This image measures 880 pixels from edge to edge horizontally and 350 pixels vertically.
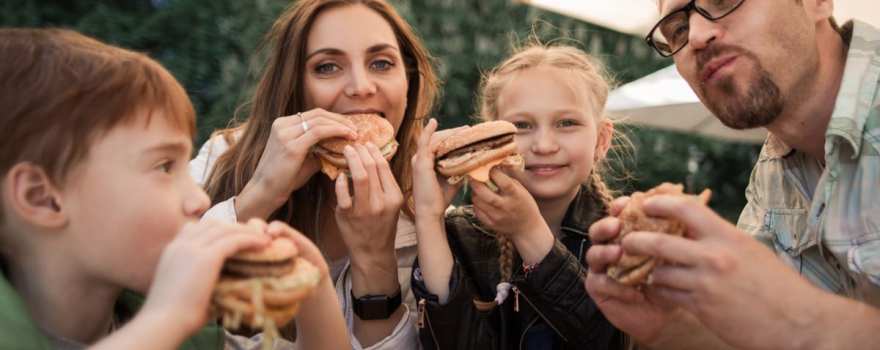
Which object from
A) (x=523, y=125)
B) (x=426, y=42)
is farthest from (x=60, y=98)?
(x=426, y=42)

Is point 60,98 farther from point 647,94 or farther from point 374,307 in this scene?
point 647,94

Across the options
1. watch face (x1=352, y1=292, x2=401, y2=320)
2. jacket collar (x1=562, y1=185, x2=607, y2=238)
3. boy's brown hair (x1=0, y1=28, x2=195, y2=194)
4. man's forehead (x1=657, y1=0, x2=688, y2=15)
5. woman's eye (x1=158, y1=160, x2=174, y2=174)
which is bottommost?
watch face (x1=352, y1=292, x2=401, y2=320)

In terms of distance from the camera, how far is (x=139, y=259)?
1.79 meters

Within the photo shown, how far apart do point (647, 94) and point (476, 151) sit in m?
3.51

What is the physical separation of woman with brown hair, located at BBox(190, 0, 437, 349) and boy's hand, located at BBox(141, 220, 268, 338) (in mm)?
1130

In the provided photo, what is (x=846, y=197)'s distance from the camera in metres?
2.61

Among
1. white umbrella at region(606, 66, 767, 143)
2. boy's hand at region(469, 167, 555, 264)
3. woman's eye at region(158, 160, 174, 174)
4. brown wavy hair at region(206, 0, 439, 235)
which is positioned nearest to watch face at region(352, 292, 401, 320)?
boy's hand at region(469, 167, 555, 264)

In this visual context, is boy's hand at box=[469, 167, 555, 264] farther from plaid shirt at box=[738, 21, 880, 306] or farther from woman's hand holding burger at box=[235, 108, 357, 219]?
plaid shirt at box=[738, 21, 880, 306]

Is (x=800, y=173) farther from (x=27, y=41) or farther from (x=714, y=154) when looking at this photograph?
(x=714, y=154)

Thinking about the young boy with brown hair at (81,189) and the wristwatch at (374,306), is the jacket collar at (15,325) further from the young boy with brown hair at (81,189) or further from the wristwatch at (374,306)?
the wristwatch at (374,306)

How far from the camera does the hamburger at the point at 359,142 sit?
2918mm

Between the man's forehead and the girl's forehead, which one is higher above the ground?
the man's forehead

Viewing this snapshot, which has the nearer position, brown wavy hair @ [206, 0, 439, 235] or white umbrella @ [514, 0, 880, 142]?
brown wavy hair @ [206, 0, 439, 235]

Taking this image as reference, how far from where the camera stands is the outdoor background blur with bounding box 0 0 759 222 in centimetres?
770
